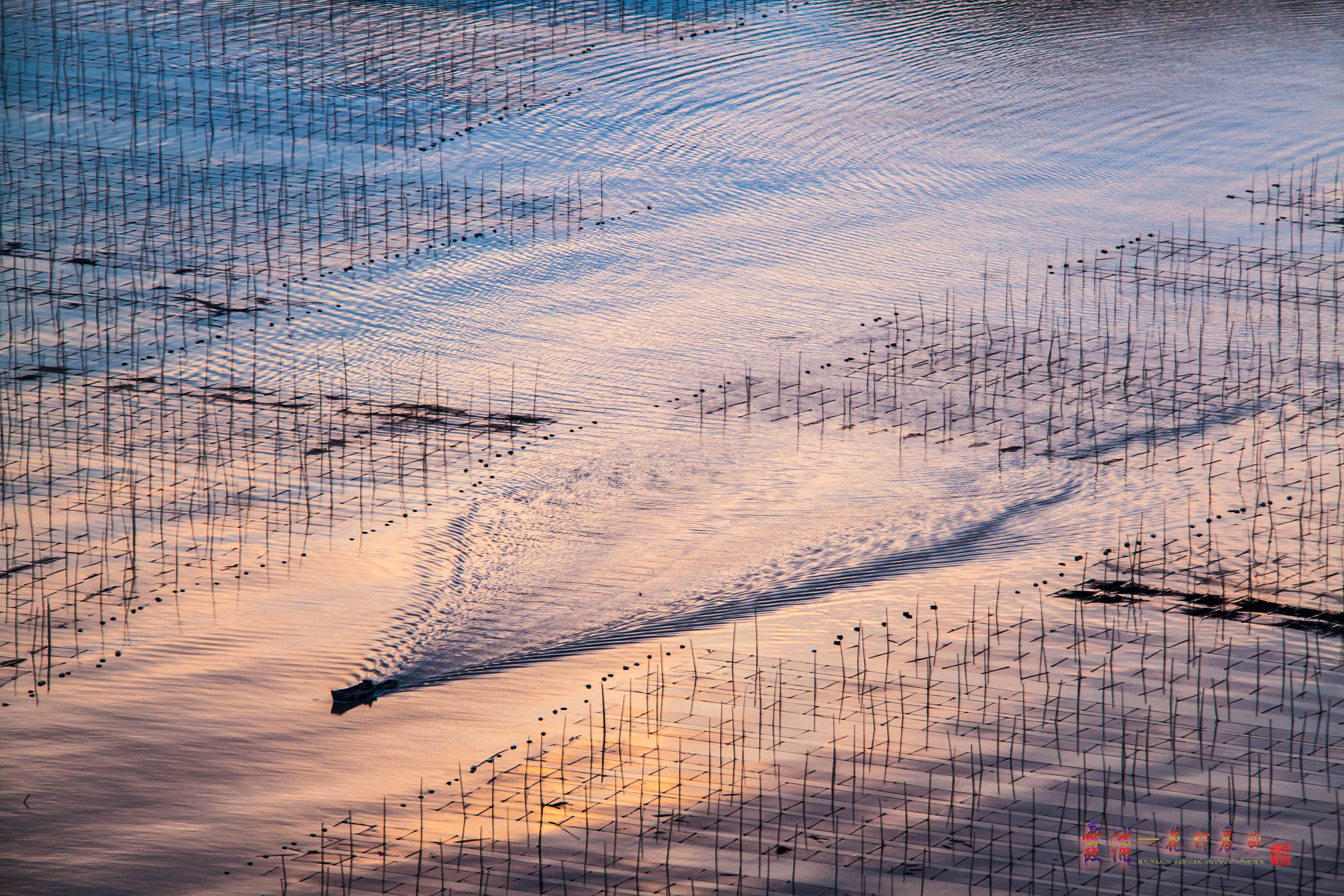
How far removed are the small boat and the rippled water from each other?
8 centimetres

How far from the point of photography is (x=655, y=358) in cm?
927

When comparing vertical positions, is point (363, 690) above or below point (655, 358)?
below

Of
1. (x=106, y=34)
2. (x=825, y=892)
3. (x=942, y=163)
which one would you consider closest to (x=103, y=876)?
(x=825, y=892)

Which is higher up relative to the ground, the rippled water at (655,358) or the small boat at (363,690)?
the rippled water at (655,358)

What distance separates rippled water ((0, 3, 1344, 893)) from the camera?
5734 mm

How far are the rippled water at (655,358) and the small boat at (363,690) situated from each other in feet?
0.26

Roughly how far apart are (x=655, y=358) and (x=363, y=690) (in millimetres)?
3817

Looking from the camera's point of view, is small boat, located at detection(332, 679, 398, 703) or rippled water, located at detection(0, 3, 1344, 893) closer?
rippled water, located at detection(0, 3, 1344, 893)

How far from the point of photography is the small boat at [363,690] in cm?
598

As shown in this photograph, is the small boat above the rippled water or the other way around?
the other way around

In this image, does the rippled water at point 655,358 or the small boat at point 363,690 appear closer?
the rippled water at point 655,358

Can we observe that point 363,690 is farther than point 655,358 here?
No

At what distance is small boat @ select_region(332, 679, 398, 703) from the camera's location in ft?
19.6

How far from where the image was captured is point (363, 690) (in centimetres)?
604
